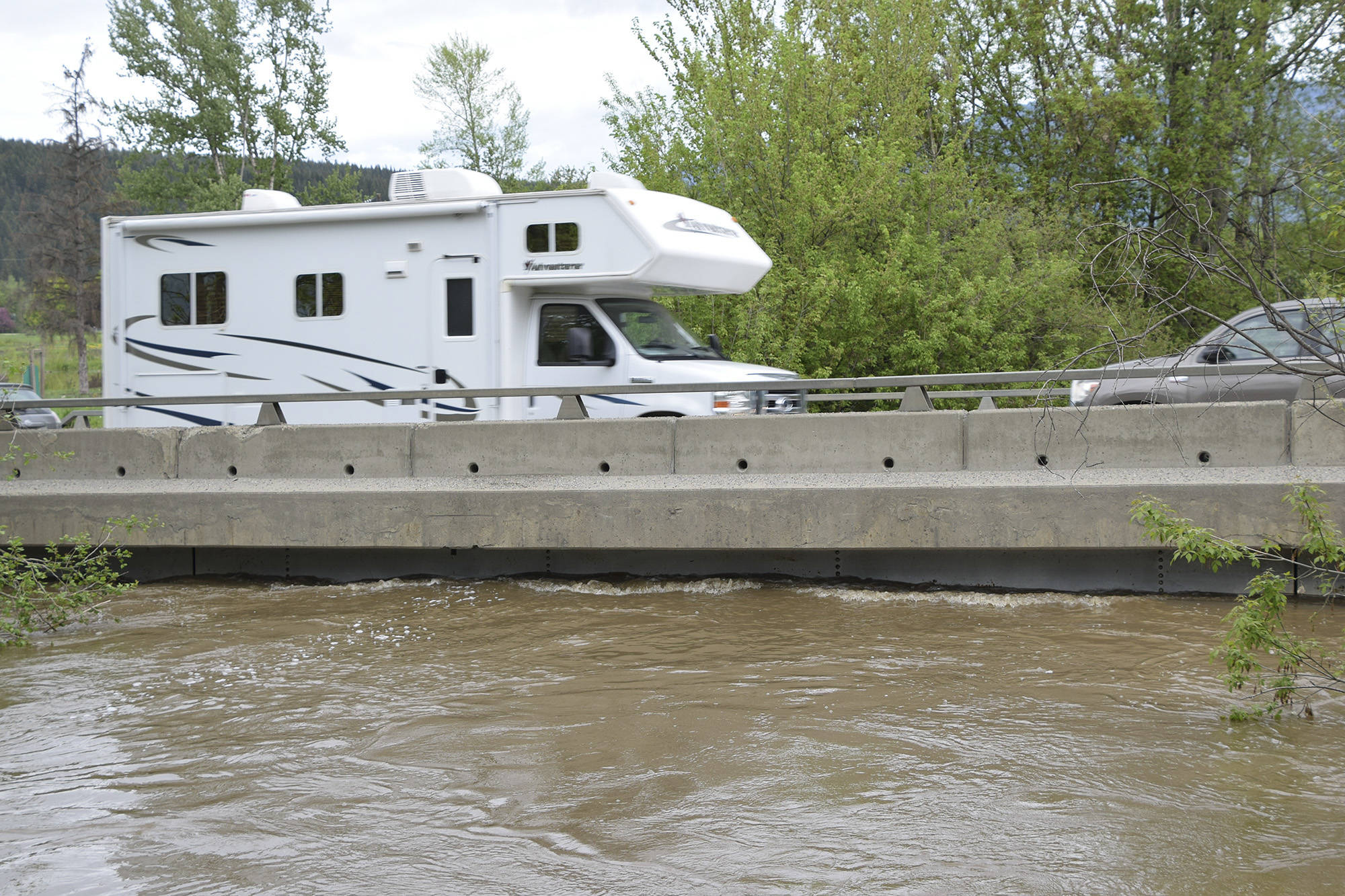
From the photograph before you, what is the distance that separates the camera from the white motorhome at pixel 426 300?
35.9 ft

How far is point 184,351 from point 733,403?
5909mm

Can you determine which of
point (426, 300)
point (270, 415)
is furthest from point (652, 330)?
point (270, 415)

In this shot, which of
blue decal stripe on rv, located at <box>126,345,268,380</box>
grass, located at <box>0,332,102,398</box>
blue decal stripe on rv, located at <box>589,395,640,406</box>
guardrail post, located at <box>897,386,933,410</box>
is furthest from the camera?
grass, located at <box>0,332,102,398</box>

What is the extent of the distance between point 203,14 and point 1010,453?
43.4 metres

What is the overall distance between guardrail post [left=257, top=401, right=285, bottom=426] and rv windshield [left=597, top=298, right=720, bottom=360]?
3060 mm

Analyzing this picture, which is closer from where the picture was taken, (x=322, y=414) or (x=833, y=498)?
(x=833, y=498)

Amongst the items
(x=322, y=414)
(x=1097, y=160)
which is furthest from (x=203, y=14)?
(x=322, y=414)

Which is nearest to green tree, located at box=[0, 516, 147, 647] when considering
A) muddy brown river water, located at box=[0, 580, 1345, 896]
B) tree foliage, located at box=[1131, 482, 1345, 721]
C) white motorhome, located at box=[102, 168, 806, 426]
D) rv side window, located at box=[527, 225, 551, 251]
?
muddy brown river water, located at box=[0, 580, 1345, 896]

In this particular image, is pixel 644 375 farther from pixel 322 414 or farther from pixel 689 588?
pixel 322 414

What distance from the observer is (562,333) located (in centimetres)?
1118

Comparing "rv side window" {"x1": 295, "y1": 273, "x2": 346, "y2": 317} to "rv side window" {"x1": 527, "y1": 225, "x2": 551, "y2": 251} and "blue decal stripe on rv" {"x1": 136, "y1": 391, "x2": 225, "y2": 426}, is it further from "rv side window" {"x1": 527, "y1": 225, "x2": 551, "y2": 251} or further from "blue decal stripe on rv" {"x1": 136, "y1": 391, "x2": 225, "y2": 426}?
"rv side window" {"x1": 527, "y1": 225, "x2": 551, "y2": 251}

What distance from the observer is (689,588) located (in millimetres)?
9352

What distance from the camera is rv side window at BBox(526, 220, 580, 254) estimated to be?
432 inches

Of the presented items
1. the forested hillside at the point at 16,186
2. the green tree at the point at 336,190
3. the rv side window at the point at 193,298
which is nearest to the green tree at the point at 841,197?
the rv side window at the point at 193,298
